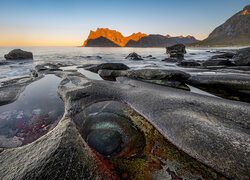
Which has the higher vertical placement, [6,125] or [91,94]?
[91,94]

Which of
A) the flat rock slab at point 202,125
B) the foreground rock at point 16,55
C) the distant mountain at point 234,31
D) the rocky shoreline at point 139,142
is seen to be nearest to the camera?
the rocky shoreline at point 139,142

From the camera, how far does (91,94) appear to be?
4.71 metres

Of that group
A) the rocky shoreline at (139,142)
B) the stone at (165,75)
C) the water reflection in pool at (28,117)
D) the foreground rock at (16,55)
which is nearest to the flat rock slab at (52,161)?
the rocky shoreline at (139,142)

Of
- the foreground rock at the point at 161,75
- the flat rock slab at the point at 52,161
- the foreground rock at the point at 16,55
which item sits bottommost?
the flat rock slab at the point at 52,161

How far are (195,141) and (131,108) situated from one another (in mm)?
2019

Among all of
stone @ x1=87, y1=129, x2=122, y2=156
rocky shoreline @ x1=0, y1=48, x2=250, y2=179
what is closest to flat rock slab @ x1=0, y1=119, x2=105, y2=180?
rocky shoreline @ x1=0, y1=48, x2=250, y2=179

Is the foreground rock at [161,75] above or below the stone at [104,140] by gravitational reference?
above

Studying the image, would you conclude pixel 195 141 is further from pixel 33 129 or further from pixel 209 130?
pixel 33 129

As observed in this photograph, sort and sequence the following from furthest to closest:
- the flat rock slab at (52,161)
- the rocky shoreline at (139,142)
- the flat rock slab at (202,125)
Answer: the flat rock slab at (202,125)
the rocky shoreline at (139,142)
the flat rock slab at (52,161)

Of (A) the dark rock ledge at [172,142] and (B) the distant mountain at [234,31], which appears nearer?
(A) the dark rock ledge at [172,142]

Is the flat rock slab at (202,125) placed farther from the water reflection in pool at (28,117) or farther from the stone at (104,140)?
the stone at (104,140)

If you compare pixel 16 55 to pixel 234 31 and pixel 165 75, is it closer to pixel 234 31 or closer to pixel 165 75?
pixel 165 75

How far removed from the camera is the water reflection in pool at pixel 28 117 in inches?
119

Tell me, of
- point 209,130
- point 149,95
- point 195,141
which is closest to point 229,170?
point 195,141
